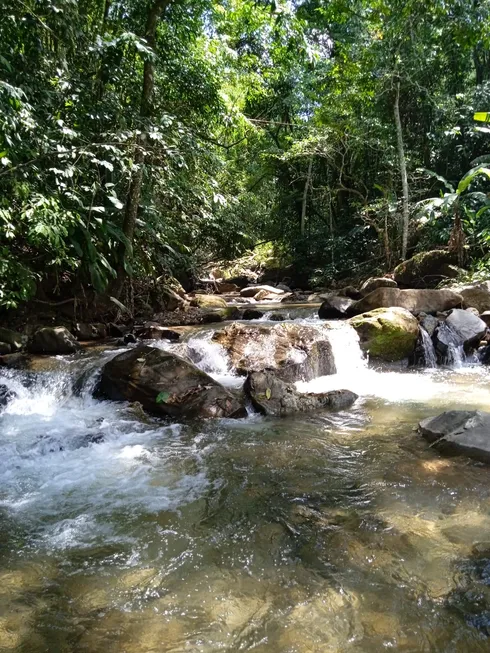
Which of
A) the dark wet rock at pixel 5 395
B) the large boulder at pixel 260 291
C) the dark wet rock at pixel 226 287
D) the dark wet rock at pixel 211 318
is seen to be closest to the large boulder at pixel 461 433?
the dark wet rock at pixel 5 395

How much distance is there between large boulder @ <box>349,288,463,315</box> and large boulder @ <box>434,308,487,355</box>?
0.93m

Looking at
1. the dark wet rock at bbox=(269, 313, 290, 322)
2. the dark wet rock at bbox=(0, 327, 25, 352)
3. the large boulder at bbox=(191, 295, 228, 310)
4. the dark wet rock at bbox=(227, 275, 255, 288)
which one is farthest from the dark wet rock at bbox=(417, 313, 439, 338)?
the dark wet rock at bbox=(227, 275, 255, 288)

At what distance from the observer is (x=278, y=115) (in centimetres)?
1925

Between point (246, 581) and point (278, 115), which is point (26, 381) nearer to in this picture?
point (246, 581)

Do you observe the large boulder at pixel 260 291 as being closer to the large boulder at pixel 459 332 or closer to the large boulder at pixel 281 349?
the large boulder at pixel 281 349

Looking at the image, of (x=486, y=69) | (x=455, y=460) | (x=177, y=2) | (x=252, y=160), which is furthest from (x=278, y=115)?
(x=455, y=460)

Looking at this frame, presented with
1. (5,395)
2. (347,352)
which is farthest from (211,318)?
(5,395)

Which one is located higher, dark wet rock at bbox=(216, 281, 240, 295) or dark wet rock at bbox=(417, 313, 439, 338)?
dark wet rock at bbox=(216, 281, 240, 295)

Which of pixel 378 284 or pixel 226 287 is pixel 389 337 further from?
pixel 226 287

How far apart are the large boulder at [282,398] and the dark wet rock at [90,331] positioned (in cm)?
453

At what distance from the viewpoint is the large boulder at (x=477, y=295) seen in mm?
10023

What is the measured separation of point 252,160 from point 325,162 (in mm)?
3313

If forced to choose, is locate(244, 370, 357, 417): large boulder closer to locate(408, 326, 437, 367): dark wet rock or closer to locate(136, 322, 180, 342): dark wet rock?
locate(408, 326, 437, 367): dark wet rock

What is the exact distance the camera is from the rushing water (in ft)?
7.34
